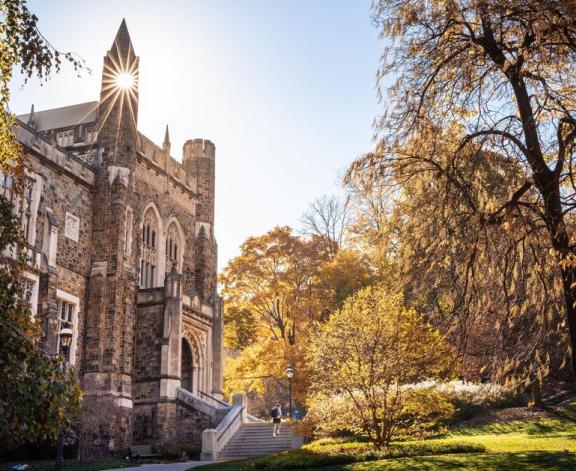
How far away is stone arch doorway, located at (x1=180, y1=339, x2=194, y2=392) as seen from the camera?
30516mm

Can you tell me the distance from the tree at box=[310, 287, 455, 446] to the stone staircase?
293 inches

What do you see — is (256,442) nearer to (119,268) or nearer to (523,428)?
(119,268)

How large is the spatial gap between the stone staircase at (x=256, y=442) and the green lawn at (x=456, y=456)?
6.34m

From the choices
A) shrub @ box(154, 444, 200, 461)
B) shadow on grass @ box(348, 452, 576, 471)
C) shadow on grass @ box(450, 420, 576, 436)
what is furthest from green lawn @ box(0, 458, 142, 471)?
shadow on grass @ box(450, 420, 576, 436)

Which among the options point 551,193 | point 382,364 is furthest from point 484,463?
point 551,193

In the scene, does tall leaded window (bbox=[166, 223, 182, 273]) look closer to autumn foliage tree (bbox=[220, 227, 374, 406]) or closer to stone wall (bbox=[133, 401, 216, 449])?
autumn foliage tree (bbox=[220, 227, 374, 406])

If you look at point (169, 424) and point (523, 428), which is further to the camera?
point (169, 424)

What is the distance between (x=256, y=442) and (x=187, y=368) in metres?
6.18

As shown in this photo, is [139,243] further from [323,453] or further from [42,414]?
[42,414]

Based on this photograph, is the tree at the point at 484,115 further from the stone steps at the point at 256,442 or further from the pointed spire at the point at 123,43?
the pointed spire at the point at 123,43

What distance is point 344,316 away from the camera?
18.4 metres

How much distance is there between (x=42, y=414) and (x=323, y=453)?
10.9 meters

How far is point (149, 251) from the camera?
29.7 m

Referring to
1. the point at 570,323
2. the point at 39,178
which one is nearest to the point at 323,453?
the point at 570,323
